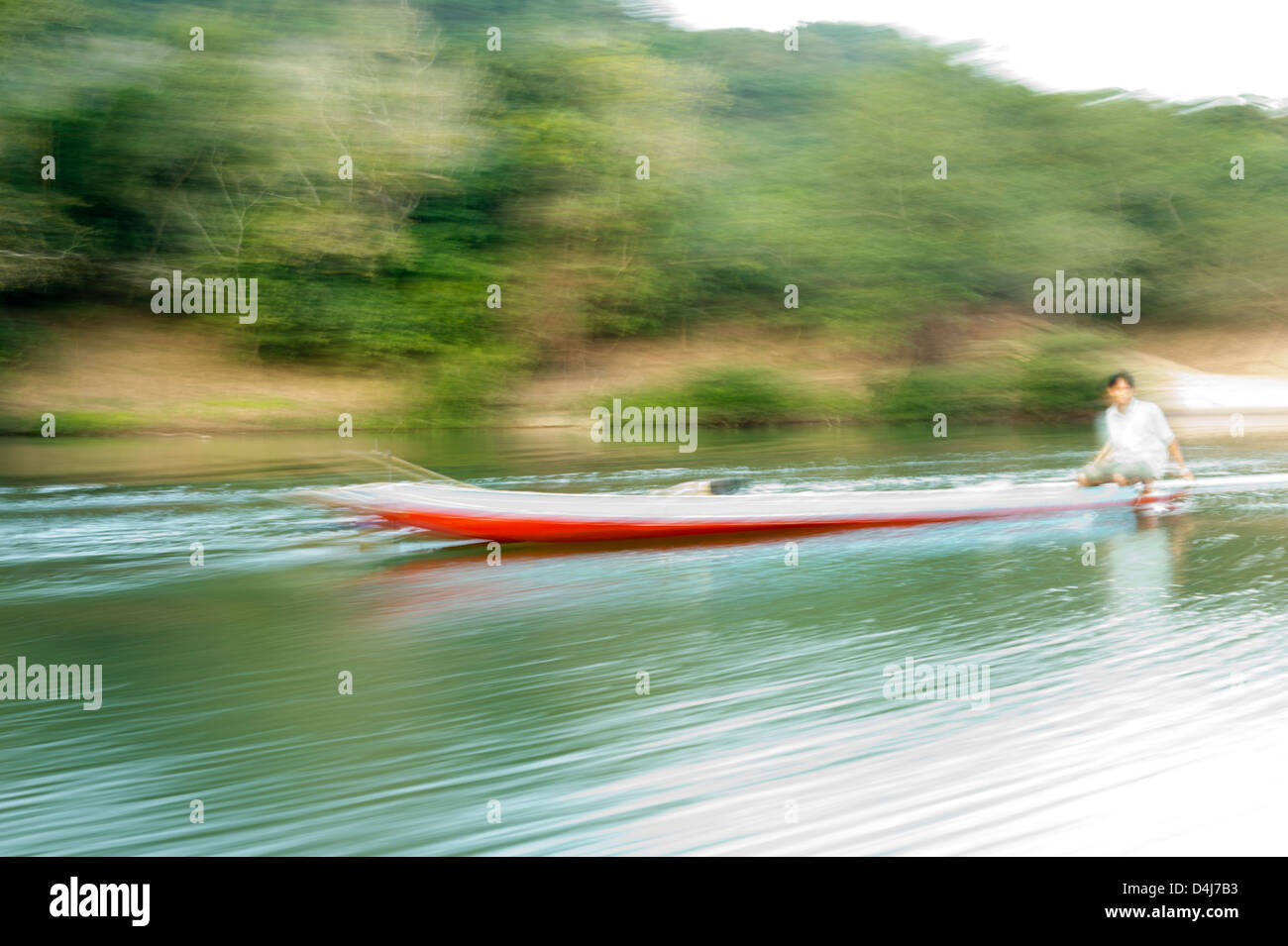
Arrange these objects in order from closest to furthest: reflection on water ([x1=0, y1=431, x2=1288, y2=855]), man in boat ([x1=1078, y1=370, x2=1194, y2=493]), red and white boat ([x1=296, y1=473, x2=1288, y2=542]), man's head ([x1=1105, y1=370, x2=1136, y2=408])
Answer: reflection on water ([x1=0, y1=431, x2=1288, y2=855]) → red and white boat ([x1=296, y1=473, x2=1288, y2=542]) → man's head ([x1=1105, y1=370, x2=1136, y2=408]) → man in boat ([x1=1078, y1=370, x2=1194, y2=493])

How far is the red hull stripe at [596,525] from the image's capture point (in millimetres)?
10094

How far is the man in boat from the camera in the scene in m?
11.0

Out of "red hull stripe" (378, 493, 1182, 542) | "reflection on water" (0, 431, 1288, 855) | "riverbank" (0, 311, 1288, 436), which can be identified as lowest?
"reflection on water" (0, 431, 1288, 855)

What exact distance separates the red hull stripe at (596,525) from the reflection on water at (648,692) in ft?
0.47

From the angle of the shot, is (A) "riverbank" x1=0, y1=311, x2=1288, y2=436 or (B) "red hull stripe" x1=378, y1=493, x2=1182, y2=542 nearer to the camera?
(B) "red hull stripe" x1=378, y1=493, x2=1182, y2=542

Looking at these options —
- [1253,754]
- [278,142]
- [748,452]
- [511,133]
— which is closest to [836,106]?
[511,133]

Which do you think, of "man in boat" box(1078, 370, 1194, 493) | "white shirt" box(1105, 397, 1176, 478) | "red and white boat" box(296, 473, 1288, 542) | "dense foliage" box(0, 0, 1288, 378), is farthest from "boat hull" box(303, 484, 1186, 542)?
"dense foliage" box(0, 0, 1288, 378)

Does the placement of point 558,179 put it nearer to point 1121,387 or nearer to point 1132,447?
point 1132,447

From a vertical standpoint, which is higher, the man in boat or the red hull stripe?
the man in boat

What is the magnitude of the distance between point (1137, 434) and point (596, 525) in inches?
191

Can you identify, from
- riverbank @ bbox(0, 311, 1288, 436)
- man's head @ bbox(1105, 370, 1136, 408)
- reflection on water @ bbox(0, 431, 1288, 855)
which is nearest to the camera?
reflection on water @ bbox(0, 431, 1288, 855)

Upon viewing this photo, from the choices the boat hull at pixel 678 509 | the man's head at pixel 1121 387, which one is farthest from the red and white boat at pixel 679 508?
the man's head at pixel 1121 387

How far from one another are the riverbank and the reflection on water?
44.2 ft

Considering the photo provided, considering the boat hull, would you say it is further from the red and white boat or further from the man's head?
the man's head
